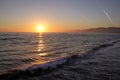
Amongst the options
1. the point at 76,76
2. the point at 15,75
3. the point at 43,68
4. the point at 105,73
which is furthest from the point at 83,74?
the point at 15,75

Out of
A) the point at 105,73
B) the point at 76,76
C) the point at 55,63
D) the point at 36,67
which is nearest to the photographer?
the point at 76,76

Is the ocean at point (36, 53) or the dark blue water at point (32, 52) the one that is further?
the dark blue water at point (32, 52)

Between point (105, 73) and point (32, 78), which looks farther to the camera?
point (105, 73)

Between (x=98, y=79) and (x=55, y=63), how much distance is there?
490cm

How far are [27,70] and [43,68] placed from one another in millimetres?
1448

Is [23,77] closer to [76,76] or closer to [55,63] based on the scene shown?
[76,76]

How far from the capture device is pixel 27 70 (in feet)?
33.4

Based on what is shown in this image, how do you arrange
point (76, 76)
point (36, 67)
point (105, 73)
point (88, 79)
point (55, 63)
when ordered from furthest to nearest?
point (55, 63) → point (36, 67) → point (105, 73) → point (76, 76) → point (88, 79)

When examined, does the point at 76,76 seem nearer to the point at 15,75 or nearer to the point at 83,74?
the point at 83,74

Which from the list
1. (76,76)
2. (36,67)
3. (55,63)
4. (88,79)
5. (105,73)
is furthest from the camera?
(55,63)

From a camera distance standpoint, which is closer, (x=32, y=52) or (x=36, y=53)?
(x=36, y=53)

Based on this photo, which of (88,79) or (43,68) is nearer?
(88,79)

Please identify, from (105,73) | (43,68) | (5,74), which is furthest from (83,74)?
(5,74)

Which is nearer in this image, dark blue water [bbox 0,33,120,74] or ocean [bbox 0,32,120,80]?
ocean [bbox 0,32,120,80]
